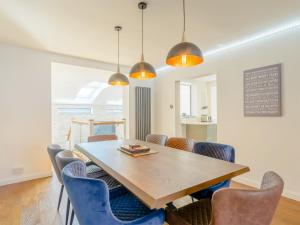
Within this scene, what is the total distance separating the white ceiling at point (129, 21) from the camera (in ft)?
6.35

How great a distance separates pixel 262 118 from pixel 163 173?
2.24m

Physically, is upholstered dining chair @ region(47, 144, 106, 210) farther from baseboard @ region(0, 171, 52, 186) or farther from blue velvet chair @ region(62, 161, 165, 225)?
baseboard @ region(0, 171, 52, 186)

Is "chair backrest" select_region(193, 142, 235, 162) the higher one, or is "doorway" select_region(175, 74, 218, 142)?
"doorway" select_region(175, 74, 218, 142)

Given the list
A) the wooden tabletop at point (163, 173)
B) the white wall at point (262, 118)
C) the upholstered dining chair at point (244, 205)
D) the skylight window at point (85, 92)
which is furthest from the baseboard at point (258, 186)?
the skylight window at point (85, 92)

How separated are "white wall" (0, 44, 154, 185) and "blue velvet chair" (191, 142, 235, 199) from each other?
2.86 metres

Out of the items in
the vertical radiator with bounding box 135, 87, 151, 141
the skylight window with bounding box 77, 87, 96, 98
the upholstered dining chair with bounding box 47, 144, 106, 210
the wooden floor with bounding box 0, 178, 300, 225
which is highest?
the skylight window with bounding box 77, 87, 96, 98

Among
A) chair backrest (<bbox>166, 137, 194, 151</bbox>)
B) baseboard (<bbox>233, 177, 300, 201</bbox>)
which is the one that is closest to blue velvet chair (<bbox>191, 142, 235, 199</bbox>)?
chair backrest (<bbox>166, 137, 194, 151</bbox>)

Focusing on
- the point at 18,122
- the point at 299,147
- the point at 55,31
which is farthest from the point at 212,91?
the point at 18,122

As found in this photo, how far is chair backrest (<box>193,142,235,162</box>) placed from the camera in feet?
5.94

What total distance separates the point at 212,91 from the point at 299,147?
3516 mm

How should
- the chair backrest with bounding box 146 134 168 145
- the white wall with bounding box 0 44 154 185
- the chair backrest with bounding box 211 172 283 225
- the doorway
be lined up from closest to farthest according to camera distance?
the chair backrest with bounding box 211 172 283 225
the chair backrest with bounding box 146 134 168 145
the white wall with bounding box 0 44 154 185
the doorway

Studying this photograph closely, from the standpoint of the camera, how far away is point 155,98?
16.5 ft

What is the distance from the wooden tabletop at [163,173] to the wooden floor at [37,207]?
3.16ft

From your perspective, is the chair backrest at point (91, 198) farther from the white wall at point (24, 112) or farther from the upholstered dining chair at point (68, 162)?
the white wall at point (24, 112)
